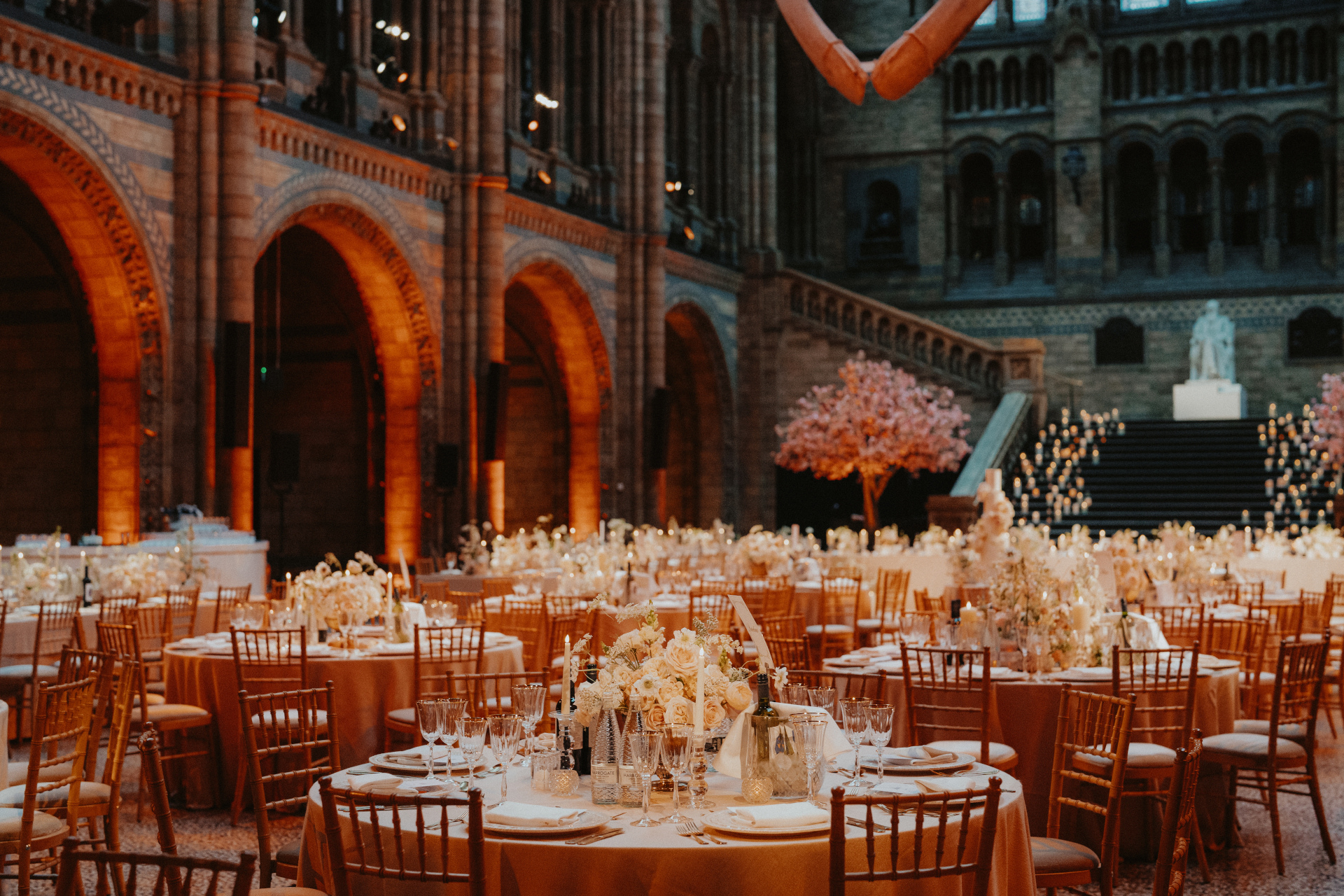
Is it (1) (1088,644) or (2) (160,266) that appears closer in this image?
(1) (1088,644)

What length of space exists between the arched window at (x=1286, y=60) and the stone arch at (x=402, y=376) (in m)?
19.3

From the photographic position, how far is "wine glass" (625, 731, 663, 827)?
3.62 meters

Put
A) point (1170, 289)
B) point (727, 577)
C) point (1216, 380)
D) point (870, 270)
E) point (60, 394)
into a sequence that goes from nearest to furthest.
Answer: point (727, 577), point (60, 394), point (1216, 380), point (1170, 289), point (870, 270)

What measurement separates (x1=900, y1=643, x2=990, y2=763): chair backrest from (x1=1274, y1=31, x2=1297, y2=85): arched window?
2498 cm

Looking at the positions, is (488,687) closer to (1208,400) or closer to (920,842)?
(920,842)

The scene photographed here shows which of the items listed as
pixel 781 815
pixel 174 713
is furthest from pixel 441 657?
pixel 781 815

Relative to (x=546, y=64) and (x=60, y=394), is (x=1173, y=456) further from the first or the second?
(x=60, y=394)

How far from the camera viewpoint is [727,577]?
39.9 ft

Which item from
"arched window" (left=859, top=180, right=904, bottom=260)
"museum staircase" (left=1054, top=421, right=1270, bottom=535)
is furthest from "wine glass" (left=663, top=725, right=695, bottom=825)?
"arched window" (left=859, top=180, right=904, bottom=260)

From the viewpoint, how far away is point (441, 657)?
23.4 ft

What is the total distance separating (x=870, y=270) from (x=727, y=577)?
18.7 meters

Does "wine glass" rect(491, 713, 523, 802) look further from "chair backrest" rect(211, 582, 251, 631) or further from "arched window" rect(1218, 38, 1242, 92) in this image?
"arched window" rect(1218, 38, 1242, 92)

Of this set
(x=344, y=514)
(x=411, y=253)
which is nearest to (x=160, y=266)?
(x=411, y=253)

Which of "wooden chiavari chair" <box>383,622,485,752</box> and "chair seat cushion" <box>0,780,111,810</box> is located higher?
"wooden chiavari chair" <box>383,622,485,752</box>
